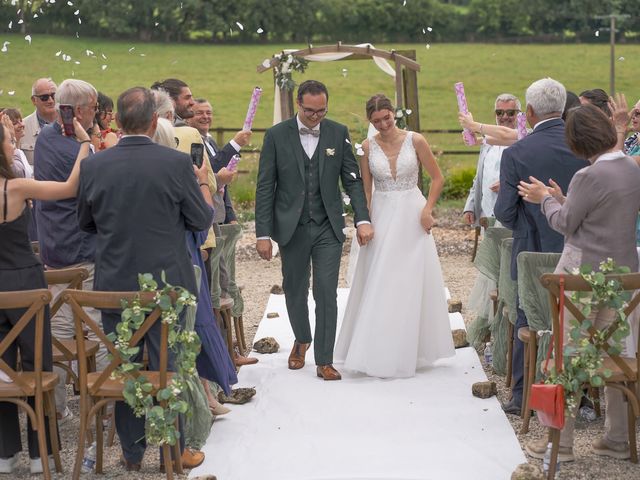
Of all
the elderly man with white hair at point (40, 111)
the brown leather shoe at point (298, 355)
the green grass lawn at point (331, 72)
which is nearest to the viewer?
the brown leather shoe at point (298, 355)

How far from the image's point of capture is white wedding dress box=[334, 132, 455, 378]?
24.1 feet

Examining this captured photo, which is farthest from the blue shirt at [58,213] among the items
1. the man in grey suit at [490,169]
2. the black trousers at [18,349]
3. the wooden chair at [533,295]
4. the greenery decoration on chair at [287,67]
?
the greenery decoration on chair at [287,67]

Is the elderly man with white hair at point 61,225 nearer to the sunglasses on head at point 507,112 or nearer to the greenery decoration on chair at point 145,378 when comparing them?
the greenery decoration on chair at point 145,378

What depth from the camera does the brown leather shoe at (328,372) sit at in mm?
7273

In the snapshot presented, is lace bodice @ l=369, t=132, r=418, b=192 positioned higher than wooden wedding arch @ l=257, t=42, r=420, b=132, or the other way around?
wooden wedding arch @ l=257, t=42, r=420, b=132

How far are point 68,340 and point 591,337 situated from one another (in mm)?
3066

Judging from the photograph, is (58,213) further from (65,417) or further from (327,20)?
(327,20)

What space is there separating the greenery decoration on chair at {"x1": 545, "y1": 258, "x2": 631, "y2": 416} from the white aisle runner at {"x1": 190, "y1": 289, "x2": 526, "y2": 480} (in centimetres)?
64

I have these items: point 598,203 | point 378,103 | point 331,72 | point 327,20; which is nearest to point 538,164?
point 598,203

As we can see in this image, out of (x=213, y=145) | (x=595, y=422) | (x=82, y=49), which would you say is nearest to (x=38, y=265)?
(x=213, y=145)

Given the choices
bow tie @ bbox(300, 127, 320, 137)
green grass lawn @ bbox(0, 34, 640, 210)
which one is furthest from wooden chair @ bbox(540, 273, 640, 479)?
green grass lawn @ bbox(0, 34, 640, 210)

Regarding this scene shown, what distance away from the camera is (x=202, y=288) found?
611 centimetres

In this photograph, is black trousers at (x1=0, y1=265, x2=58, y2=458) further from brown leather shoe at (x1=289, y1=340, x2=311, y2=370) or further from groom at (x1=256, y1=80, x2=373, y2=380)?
brown leather shoe at (x1=289, y1=340, x2=311, y2=370)

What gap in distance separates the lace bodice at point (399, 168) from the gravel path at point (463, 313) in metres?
1.49
